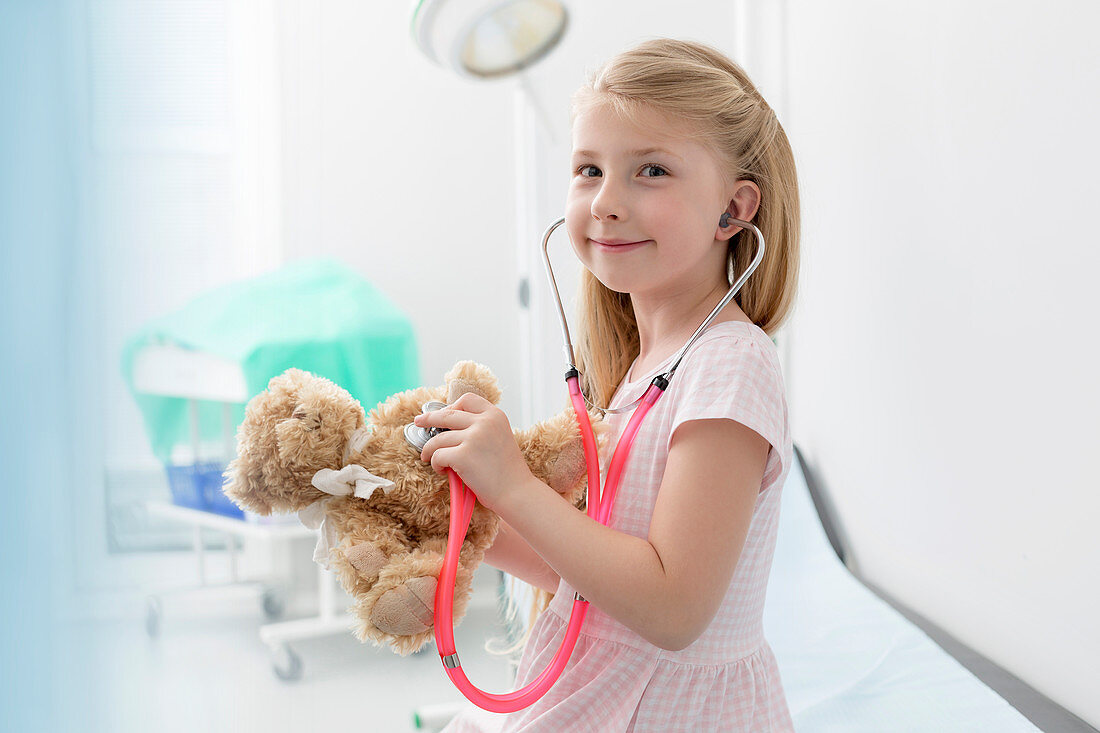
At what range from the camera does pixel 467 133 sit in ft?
8.52

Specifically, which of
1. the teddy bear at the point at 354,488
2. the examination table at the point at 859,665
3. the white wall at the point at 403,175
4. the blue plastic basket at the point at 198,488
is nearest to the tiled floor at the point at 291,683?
the blue plastic basket at the point at 198,488

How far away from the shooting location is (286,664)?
80.6 inches

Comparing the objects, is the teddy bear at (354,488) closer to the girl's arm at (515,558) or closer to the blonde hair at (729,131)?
the girl's arm at (515,558)

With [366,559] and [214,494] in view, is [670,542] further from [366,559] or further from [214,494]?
[214,494]

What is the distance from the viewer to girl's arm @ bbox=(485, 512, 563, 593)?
81cm

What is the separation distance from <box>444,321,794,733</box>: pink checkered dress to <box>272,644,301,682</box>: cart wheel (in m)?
1.49

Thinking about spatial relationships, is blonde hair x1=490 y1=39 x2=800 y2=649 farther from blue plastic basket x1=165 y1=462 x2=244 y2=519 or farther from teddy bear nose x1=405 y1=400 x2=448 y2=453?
blue plastic basket x1=165 y1=462 x2=244 y2=519

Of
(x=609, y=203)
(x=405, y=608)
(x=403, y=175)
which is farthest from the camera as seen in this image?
(x=403, y=175)

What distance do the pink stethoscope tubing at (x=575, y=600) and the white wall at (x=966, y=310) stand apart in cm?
51

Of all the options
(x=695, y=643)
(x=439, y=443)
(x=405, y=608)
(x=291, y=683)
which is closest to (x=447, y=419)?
(x=439, y=443)

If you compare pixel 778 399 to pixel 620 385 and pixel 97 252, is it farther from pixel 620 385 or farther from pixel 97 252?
pixel 97 252

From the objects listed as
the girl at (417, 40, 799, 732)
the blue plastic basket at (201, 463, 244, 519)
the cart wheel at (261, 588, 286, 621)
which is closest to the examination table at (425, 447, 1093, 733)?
the girl at (417, 40, 799, 732)

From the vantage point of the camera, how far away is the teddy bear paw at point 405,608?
0.56 meters

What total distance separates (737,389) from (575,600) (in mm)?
205
